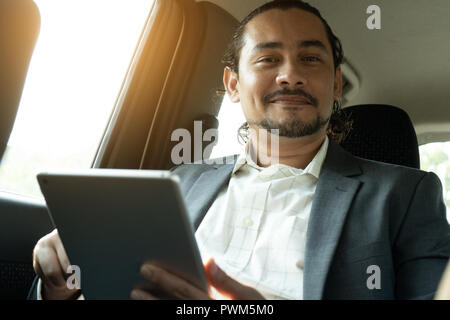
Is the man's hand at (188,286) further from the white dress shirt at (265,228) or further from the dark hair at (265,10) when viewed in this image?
the dark hair at (265,10)

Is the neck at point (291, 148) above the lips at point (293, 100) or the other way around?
the other way around

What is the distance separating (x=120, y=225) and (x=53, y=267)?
16.0 inches

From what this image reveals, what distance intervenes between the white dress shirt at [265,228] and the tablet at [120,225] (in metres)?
0.43

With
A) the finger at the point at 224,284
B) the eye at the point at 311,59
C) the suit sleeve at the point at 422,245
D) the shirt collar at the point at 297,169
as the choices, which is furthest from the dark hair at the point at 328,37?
→ the finger at the point at 224,284

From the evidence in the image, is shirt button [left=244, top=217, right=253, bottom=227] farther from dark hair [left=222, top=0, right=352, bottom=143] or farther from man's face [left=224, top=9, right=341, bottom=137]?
dark hair [left=222, top=0, right=352, bottom=143]

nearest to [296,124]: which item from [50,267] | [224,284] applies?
[224,284]

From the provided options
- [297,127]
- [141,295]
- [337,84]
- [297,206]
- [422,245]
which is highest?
[337,84]

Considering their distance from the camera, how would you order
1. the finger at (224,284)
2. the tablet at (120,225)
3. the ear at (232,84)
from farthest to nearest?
the ear at (232,84) → the finger at (224,284) → the tablet at (120,225)

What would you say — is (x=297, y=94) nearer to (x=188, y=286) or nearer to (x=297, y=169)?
(x=297, y=169)

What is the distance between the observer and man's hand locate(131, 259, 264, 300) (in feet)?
2.85

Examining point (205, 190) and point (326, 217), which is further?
point (205, 190)

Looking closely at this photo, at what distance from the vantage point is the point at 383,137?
1886 millimetres

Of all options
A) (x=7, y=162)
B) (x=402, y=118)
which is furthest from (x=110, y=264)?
(x=402, y=118)

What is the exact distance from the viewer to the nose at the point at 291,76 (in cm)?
158
